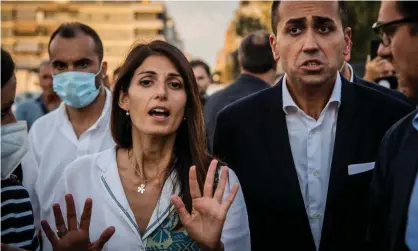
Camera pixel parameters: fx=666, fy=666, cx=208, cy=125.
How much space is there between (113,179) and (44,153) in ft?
4.52

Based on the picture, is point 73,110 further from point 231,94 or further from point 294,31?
point 294,31

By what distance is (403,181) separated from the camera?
9.03 ft

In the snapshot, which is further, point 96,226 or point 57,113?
point 57,113

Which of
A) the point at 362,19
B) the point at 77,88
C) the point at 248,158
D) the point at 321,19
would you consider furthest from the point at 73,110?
the point at 362,19

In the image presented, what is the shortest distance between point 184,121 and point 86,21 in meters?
116

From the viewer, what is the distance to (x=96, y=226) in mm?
3258

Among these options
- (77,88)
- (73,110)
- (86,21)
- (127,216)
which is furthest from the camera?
(86,21)

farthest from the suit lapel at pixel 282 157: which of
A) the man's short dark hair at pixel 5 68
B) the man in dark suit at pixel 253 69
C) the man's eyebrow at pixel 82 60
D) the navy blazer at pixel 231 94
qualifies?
the man in dark suit at pixel 253 69

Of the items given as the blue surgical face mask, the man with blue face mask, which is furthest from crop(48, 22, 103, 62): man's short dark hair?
the blue surgical face mask

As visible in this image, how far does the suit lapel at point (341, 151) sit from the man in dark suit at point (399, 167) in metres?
0.43

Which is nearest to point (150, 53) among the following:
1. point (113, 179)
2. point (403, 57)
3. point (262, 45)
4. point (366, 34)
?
point (113, 179)

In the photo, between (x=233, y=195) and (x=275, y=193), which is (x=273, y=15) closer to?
(x=275, y=193)

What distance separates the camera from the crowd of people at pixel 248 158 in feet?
9.73

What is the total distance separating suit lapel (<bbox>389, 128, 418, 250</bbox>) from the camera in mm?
2729
